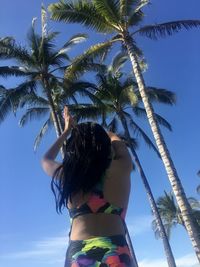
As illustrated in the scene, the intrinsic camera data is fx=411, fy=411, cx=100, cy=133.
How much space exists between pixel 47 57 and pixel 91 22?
5167mm

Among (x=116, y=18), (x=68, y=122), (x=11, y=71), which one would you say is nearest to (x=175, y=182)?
(x=116, y=18)

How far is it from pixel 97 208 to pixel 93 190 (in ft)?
0.46

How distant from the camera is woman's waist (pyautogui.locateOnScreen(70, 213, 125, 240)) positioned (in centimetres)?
233

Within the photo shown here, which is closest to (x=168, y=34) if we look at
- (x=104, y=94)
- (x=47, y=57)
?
(x=47, y=57)

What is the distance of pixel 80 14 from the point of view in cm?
1859

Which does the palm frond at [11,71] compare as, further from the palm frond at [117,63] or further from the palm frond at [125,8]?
the palm frond at [125,8]

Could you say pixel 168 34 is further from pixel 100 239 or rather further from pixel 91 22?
pixel 100 239

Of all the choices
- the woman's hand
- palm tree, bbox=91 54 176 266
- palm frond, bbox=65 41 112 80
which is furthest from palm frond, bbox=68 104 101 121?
the woman's hand

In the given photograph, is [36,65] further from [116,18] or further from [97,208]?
[97,208]

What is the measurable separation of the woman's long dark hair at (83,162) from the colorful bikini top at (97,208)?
8 cm

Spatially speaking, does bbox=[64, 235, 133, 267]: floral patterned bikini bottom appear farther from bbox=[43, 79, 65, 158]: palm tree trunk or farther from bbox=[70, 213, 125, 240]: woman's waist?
bbox=[43, 79, 65, 158]: palm tree trunk

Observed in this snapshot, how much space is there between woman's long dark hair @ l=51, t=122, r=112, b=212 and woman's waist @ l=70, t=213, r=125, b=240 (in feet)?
0.64

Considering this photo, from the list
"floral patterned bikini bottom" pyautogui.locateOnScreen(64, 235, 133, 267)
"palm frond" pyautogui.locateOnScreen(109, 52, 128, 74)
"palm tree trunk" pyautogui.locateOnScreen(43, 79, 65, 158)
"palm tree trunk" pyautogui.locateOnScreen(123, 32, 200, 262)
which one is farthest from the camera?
"palm frond" pyautogui.locateOnScreen(109, 52, 128, 74)

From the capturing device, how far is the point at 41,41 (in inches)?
916
